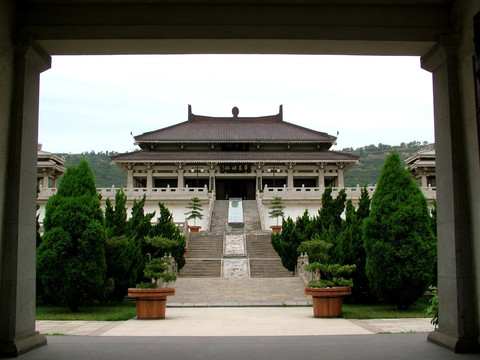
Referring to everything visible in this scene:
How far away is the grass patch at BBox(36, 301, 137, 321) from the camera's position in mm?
11086

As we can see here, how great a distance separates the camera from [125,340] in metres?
6.74

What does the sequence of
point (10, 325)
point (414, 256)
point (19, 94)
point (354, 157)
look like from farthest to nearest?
point (354, 157)
point (414, 256)
point (19, 94)
point (10, 325)

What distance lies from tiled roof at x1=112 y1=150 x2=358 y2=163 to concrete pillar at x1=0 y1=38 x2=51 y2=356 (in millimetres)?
35456

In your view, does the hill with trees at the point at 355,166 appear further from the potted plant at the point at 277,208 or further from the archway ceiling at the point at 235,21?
the archway ceiling at the point at 235,21

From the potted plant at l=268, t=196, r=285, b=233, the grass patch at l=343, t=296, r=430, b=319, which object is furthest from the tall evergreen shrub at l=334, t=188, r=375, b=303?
the potted plant at l=268, t=196, r=285, b=233

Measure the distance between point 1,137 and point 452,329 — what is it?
532 centimetres

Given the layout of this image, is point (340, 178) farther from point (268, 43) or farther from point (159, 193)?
point (268, 43)

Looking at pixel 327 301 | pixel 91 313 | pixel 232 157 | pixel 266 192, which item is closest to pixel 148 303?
pixel 91 313

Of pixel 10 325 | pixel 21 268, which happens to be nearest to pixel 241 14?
pixel 21 268

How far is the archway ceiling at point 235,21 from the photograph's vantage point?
615 centimetres

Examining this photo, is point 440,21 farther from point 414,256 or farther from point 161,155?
point 161,155

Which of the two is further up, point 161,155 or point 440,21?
point 161,155

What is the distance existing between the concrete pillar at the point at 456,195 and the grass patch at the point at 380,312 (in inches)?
203

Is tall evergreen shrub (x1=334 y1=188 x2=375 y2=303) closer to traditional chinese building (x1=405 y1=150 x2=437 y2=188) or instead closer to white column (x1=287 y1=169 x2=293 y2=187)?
white column (x1=287 y1=169 x2=293 y2=187)
